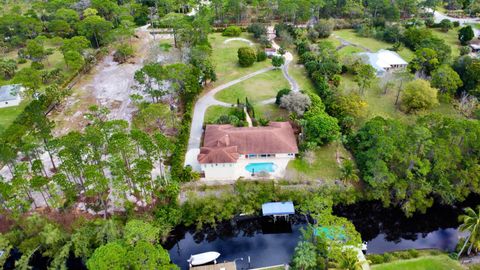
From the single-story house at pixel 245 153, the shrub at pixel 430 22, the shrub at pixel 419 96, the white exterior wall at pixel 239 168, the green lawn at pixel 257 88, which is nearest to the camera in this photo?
the single-story house at pixel 245 153

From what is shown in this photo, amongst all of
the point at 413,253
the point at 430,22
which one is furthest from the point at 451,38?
the point at 413,253

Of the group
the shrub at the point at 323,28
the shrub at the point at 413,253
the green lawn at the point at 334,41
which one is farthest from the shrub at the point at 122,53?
the shrub at the point at 413,253

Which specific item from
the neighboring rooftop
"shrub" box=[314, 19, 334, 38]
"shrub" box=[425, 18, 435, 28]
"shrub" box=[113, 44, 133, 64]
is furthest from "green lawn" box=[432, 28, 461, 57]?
the neighboring rooftop

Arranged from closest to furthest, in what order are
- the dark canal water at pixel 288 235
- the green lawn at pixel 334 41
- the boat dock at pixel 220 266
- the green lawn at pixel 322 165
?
the boat dock at pixel 220 266, the dark canal water at pixel 288 235, the green lawn at pixel 322 165, the green lawn at pixel 334 41

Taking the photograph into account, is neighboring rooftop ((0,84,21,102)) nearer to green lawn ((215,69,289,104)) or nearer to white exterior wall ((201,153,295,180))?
green lawn ((215,69,289,104))

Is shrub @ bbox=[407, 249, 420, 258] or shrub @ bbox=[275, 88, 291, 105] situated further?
shrub @ bbox=[275, 88, 291, 105]

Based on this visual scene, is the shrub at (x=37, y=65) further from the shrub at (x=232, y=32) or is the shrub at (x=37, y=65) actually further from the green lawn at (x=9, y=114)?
the shrub at (x=232, y=32)

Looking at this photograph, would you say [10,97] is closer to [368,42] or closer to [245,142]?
[245,142]
